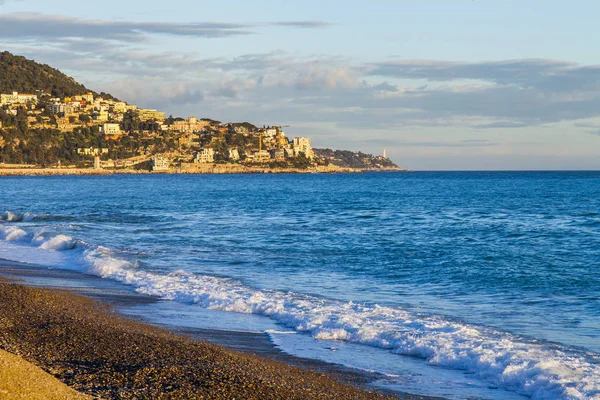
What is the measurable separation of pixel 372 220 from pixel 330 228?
17.6 feet

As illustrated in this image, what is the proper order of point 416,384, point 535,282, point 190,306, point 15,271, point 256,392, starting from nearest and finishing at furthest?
point 256,392, point 416,384, point 190,306, point 535,282, point 15,271

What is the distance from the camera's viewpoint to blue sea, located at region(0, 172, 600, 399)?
1020 centimetres

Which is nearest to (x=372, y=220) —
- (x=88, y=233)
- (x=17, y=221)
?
(x=88, y=233)

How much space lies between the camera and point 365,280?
60.2 ft

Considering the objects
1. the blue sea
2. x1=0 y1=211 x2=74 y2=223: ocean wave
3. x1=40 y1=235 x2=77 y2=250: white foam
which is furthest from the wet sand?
x1=0 y1=211 x2=74 y2=223: ocean wave

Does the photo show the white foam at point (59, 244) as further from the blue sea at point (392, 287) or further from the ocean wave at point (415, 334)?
the ocean wave at point (415, 334)

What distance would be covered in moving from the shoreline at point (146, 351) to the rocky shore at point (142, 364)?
13 mm

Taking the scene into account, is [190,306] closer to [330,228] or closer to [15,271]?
[15,271]

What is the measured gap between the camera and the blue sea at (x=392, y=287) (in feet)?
33.4

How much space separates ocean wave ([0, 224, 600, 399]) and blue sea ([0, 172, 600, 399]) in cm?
3

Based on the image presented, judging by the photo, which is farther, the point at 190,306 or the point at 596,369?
the point at 190,306

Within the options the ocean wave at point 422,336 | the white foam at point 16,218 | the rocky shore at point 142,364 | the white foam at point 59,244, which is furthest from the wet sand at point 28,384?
the white foam at point 16,218

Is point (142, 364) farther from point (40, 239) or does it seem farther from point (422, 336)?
point (40, 239)

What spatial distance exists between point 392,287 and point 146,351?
27.9 ft
